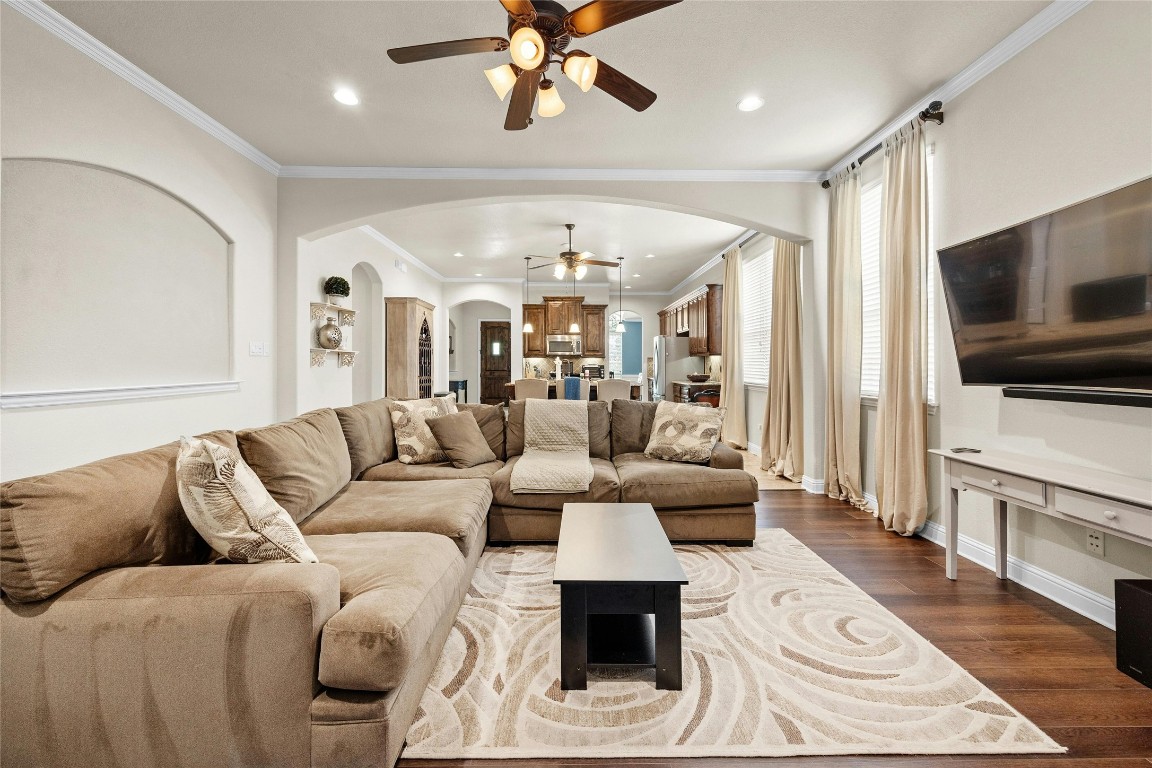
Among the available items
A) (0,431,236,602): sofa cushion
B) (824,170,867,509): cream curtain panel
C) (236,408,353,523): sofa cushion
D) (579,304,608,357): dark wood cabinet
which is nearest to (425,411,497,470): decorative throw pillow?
(236,408,353,523): sofa cushion

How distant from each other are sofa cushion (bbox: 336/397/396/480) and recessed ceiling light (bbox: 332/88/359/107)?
78.5 inches

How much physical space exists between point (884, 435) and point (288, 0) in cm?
437

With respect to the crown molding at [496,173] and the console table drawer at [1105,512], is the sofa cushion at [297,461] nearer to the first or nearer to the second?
the crown molding at [496,173]

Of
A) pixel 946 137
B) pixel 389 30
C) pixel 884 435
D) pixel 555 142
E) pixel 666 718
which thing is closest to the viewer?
pixel 666 718

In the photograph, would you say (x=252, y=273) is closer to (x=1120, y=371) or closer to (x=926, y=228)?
(x=926, y=228)

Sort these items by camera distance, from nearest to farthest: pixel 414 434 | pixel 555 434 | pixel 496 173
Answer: pixel 414 434 < pixel 555 434 < pixel 496 173

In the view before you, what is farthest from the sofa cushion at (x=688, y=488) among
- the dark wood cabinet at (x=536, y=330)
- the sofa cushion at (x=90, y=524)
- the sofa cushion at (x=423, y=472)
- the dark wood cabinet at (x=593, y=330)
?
the dark wood cabinet at (x=593, y=330)

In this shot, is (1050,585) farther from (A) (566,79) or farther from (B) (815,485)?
(A) (566,79)

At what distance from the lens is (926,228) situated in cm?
329

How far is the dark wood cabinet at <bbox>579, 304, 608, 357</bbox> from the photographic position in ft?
32.1

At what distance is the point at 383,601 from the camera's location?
4.81 feet

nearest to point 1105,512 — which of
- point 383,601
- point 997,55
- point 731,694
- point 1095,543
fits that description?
point 1095,543

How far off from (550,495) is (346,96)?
2.87 meters

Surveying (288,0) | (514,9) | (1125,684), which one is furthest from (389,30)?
(1125,684)
